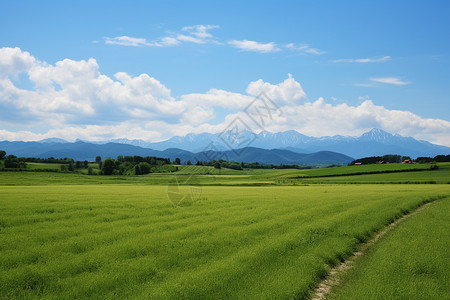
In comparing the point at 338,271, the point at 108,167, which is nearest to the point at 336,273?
the point at 338,271

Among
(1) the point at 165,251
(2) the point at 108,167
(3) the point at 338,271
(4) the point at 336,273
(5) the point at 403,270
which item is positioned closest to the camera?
(5) the point at 403,270

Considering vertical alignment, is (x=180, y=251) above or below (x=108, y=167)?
below

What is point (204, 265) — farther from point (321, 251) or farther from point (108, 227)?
point (108, 227)

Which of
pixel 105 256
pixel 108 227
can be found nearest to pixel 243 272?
pixel 105 256

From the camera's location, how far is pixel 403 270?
1060 centimetres

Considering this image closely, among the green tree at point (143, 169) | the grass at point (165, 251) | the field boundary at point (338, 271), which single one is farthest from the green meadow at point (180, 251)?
the green tree at point (143, 169)

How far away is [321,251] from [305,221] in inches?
231

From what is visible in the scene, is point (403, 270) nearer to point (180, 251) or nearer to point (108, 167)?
point (180, 251)

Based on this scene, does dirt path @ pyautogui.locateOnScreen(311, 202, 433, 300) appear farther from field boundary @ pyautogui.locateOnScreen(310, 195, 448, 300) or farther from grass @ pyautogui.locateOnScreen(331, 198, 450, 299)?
grass @ pyautogui.locateOnScreen(331, 198, 450, 299)

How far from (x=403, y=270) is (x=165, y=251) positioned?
905cm

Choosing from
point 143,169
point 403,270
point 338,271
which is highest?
point 143,169

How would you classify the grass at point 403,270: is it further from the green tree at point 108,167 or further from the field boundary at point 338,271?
the green tree at point 108,167

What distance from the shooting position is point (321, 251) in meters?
12.4

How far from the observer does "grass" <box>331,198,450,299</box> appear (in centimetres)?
895
